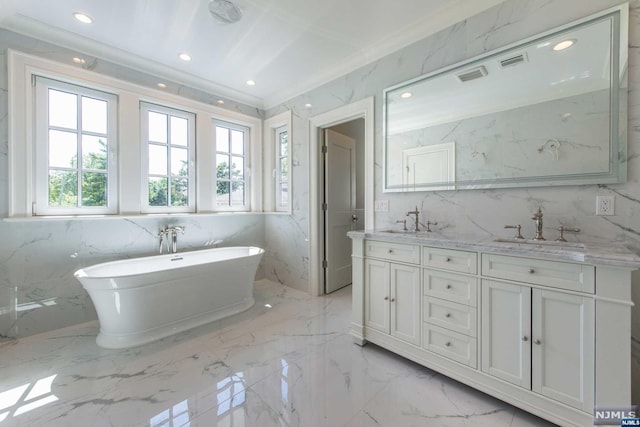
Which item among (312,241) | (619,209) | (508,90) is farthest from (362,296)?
(508,90)

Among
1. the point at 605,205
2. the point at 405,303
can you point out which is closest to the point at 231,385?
the point at 405,303

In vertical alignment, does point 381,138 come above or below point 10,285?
above

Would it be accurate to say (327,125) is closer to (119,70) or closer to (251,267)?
(251,267)

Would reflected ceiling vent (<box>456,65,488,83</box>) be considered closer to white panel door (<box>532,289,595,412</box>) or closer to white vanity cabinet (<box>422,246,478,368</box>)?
white vanity cabinet (<box>422,246,478,368</box>)

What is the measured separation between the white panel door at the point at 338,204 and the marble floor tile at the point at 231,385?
1.16 metres

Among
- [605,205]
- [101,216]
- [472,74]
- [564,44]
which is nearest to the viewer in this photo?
[605,205]

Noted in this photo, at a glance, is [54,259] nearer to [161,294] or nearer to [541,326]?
[161,294]

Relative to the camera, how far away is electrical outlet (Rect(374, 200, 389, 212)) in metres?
2.55

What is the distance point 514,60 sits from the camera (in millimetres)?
1823

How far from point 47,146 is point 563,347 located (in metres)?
4.06

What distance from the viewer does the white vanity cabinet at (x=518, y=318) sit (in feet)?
3.89

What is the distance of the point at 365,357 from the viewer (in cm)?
200

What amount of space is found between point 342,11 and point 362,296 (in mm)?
2284

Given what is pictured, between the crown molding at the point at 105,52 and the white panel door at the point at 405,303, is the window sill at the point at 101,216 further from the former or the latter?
the white panel door at the point at 405,303
